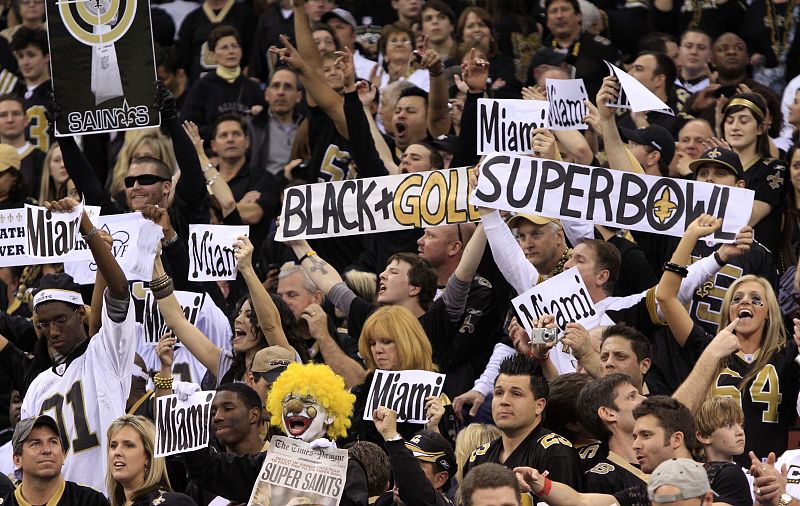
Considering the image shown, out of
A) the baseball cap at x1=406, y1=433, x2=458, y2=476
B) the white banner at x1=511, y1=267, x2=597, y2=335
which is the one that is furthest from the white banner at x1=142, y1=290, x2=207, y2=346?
the baseball cap at x1=406, y1=433, x2=458, y2=476

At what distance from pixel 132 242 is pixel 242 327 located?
0.79 meters

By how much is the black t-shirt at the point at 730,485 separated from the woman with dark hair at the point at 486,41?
21.2ft

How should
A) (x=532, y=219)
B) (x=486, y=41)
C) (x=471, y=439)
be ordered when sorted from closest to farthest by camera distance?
(x=471, y=439), (x=532, y=219), (x=486, y=41)

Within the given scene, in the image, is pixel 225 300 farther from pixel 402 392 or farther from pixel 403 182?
pixel 402 392

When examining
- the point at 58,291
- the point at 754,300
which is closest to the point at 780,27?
the point at 754,300

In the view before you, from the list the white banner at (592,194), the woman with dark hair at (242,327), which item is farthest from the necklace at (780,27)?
the woman with dark hair at (242,327)

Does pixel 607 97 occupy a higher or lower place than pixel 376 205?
higher

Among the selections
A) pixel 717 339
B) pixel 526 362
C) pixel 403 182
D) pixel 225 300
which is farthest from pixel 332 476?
pixel 225 300

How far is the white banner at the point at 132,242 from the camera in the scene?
31.4 feet

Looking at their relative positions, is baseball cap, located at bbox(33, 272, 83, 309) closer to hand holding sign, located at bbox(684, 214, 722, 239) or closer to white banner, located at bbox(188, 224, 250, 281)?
white banner, located at bbox(188, 224, 250, 281)

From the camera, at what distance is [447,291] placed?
9.74 metres

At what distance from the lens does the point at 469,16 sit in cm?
1389

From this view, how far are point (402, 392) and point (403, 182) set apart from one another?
74.3 inches

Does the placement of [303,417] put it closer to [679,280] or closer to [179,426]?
[179,426]
